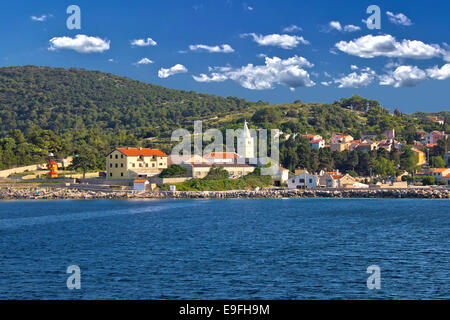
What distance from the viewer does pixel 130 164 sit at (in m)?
81.4

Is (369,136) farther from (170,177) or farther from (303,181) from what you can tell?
(170,177)

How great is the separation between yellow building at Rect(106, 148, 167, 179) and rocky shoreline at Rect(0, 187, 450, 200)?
8.17 m

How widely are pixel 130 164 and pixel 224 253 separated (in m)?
53.7

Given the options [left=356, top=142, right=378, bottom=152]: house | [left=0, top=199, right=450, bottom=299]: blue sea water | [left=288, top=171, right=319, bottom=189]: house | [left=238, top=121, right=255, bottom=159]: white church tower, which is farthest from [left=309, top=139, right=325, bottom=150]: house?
[left=0, top=199, right=450, bottom=299]: blue sea water

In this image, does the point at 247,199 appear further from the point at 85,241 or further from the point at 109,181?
the point at 85,241

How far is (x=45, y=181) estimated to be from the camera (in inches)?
3196

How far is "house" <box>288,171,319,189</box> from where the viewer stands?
81375 mm

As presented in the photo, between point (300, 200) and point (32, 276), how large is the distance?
50921 millimetres

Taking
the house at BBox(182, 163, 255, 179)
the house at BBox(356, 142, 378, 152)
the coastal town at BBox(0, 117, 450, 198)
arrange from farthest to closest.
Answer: the house at BBox(356, 142, 378, 152) < the house at BBox(182, 163, 255, 179) < the coastal town at BBox(0, 117, 450, 198)

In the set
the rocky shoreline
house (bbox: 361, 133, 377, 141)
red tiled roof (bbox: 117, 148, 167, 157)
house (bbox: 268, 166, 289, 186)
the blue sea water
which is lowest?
the blue sea water

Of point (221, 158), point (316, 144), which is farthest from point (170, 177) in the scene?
point (316, 144)

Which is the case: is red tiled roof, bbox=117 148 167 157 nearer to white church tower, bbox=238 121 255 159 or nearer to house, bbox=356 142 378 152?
white church tower, bbox=238 121 255 159
